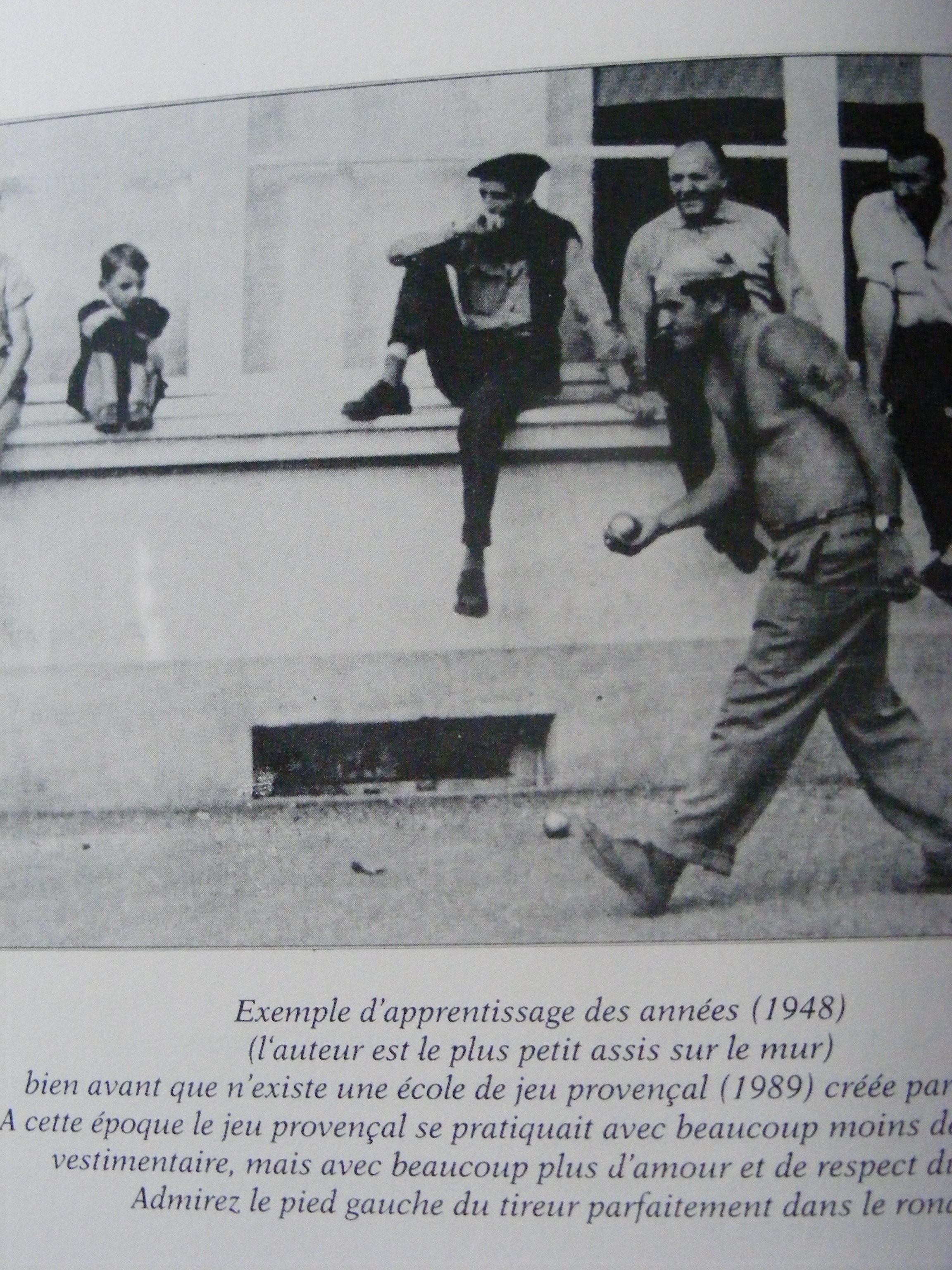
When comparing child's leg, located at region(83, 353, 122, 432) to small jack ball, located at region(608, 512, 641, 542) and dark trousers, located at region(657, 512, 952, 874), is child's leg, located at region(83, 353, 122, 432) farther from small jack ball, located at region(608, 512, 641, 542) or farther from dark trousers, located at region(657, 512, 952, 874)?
dark trousers, located at region(657, 512, 952, 874)

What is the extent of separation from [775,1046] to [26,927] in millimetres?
1844

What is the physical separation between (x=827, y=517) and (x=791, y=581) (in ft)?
0.61

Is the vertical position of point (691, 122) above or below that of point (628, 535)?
above

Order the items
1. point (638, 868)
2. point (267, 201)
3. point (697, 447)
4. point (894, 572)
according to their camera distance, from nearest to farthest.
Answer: point (638, 868) → point (894, 572) → point (697, 447) → point (267, 201)

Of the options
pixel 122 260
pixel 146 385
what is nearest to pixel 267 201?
pixel 122 260

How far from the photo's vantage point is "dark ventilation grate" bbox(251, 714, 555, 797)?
3.03m

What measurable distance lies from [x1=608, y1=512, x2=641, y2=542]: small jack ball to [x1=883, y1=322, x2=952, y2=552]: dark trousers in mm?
684

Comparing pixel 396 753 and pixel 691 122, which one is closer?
pixel 396 753

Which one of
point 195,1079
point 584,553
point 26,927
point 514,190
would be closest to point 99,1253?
point 195,1079

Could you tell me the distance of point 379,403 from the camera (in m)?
3.20

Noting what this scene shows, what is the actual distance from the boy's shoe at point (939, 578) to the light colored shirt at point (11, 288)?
8.20 ft

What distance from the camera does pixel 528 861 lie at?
116 inches

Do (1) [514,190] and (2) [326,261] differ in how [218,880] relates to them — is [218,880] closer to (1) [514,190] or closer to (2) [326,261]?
(2) [326,261]

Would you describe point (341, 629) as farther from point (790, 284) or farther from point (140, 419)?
point (790, 284)
